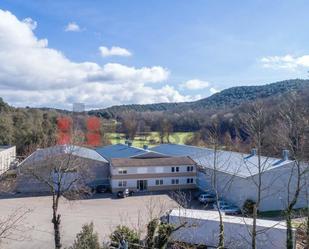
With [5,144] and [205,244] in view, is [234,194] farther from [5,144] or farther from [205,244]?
[5,144]

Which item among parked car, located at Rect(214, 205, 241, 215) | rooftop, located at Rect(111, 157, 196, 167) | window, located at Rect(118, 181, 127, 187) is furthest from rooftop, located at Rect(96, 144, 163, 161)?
parked car, located at Rect(214, 205, 241, 215)

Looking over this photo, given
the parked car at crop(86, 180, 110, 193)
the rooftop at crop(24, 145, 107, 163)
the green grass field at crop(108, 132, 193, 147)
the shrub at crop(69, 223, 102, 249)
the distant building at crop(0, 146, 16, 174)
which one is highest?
the green grass field at crop(108, 132, 193, 147)

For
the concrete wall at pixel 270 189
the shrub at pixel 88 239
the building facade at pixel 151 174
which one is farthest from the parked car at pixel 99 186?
the shrub at pixel 88 239

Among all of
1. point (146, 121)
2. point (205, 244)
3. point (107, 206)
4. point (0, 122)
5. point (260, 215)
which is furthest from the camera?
point (146, 121)

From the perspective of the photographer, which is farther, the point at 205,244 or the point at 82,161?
the point at 82,161

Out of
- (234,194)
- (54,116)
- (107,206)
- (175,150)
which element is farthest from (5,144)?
(234,194)

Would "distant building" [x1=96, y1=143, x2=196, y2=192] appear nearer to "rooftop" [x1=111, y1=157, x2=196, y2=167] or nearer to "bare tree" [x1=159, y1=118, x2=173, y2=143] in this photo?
"rooftop" [x1=111, y1=157, x2=196, y2=167]

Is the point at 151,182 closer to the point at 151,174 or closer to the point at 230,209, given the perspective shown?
the point at 151,174
